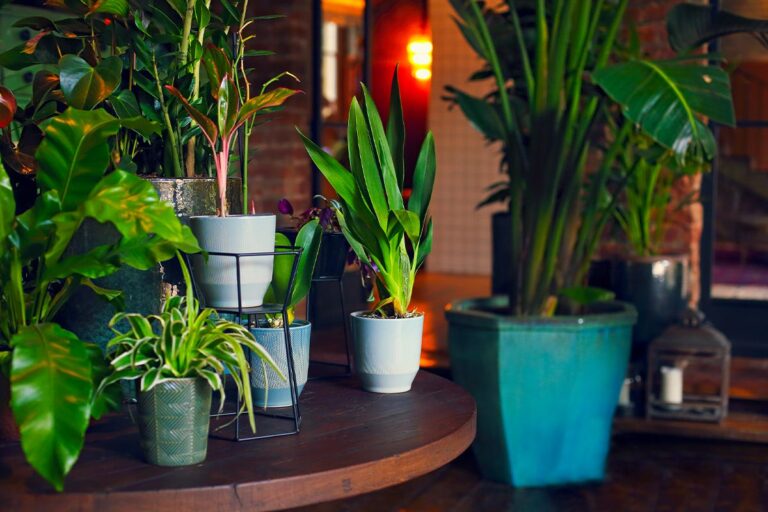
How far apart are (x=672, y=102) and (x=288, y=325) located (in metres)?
1.70

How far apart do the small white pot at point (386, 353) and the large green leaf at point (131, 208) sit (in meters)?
0.43

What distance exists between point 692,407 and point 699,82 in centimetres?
141

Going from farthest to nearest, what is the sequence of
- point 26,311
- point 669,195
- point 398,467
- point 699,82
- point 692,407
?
point 669,195, point 692,407, point 699,82, point 26,311, point 398,467

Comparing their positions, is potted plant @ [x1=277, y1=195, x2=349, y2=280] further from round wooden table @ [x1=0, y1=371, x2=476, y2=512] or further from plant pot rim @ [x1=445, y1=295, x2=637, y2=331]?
plant pot rim @ [x1=445, y1=295, x2=637, y2=331]

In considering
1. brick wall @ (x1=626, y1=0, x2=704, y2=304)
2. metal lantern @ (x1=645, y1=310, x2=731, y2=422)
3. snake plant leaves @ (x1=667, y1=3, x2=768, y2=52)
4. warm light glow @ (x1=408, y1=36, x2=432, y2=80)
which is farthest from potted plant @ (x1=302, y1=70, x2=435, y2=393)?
warm light glow @ (x1=408, y1=36, x2=432, y2=80)

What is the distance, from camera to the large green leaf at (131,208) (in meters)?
1.17

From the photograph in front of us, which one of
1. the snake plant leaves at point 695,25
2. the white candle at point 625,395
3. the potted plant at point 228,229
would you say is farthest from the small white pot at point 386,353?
the white candle at point 625,395

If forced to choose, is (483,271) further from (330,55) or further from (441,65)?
(330,55)

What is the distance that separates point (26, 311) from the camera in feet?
4.47

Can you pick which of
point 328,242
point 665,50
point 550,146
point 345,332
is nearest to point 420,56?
point 665,50

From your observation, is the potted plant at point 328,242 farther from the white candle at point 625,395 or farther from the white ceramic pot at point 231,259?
the white candle at point 625,395

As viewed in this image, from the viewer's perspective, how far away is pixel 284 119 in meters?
4.86

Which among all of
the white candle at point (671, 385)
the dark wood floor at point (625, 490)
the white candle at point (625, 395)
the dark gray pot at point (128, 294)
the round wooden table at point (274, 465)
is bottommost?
the dark wood floor at point (625, 490)

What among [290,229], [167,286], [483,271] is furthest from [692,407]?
[483,271]
